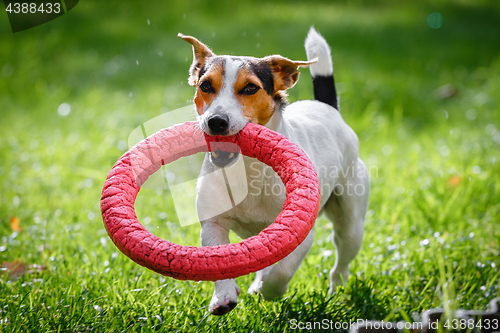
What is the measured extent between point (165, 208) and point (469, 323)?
3.73m

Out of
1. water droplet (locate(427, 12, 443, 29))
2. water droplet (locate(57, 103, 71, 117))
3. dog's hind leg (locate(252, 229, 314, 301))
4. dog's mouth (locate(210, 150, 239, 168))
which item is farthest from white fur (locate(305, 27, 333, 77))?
water droplet (locate(427, 12, 443, 29))

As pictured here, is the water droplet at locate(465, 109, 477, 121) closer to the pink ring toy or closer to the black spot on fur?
the black spot on fur

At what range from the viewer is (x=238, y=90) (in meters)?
3.15

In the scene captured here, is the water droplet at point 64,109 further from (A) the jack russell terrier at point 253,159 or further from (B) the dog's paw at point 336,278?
(B) the dog's paw at point 336,278

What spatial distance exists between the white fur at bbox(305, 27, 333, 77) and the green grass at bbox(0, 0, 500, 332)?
1.62m

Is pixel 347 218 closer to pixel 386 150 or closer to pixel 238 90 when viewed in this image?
pixel 238 90

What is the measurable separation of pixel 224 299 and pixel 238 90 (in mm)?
1259

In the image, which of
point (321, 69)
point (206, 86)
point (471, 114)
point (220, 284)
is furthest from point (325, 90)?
point (471, 114)

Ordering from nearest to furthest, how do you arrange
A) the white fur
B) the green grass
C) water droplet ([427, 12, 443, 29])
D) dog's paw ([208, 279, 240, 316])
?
1. dog's paw ([208, 279, 240, 316])
2. the green grass
3. the white fur
4. water droplet ([427, 12, 443, 29])

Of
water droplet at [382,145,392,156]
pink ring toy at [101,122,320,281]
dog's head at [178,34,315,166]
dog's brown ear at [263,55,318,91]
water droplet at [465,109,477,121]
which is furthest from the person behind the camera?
water droplet at [465,109,477,121]

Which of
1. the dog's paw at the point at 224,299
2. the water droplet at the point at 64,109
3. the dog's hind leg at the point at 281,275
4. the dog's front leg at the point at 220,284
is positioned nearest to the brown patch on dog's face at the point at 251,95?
the dog's front leg at the point at 220,284

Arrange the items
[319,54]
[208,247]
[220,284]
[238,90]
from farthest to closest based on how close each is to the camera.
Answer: [319,54]
[238,90]
[220,284]
[208,247]

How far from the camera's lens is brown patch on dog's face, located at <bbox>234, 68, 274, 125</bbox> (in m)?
3.15

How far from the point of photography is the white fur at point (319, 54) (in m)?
4.32
